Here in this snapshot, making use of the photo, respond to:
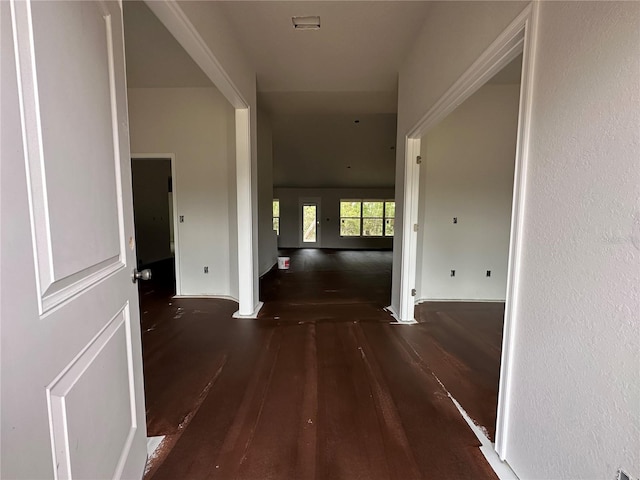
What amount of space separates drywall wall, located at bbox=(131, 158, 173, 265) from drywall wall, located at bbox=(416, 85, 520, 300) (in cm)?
491

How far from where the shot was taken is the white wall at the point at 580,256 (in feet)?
2.60

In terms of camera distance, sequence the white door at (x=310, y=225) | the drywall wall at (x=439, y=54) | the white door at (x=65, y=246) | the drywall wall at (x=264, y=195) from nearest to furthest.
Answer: the white door at (x=65, y=246), the drywall wall at (x=439, y=54), the drywall wall at (x=264, y=195), the white door at (x=310, y=225)

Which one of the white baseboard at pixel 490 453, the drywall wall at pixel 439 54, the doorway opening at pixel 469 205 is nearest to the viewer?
the white baseboard at pixel 490 453

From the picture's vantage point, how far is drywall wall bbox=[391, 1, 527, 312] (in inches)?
58.2

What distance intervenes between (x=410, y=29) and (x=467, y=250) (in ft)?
8.54

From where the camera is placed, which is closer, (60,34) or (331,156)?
(60,34)

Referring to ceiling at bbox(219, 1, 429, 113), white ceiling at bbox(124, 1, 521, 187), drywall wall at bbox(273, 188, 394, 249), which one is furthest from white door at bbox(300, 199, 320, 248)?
ceiling at bbox(219, 1, 429, 113)

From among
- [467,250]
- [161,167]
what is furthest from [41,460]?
[161,167]

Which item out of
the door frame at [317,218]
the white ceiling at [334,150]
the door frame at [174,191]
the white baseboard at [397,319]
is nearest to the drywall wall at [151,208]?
the door frame at [174,191]

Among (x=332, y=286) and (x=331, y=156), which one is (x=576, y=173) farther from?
(x=331, y=156)

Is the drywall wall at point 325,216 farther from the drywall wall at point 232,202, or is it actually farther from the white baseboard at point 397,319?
the white baseboard at point 397,319

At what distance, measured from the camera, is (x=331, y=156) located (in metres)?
8.62

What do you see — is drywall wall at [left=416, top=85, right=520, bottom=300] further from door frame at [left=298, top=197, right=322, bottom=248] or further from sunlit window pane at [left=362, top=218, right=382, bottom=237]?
door frame at [left=298, top=197, right=322, bottom=248]

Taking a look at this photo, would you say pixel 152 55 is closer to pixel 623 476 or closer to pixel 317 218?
pixel 623 476
